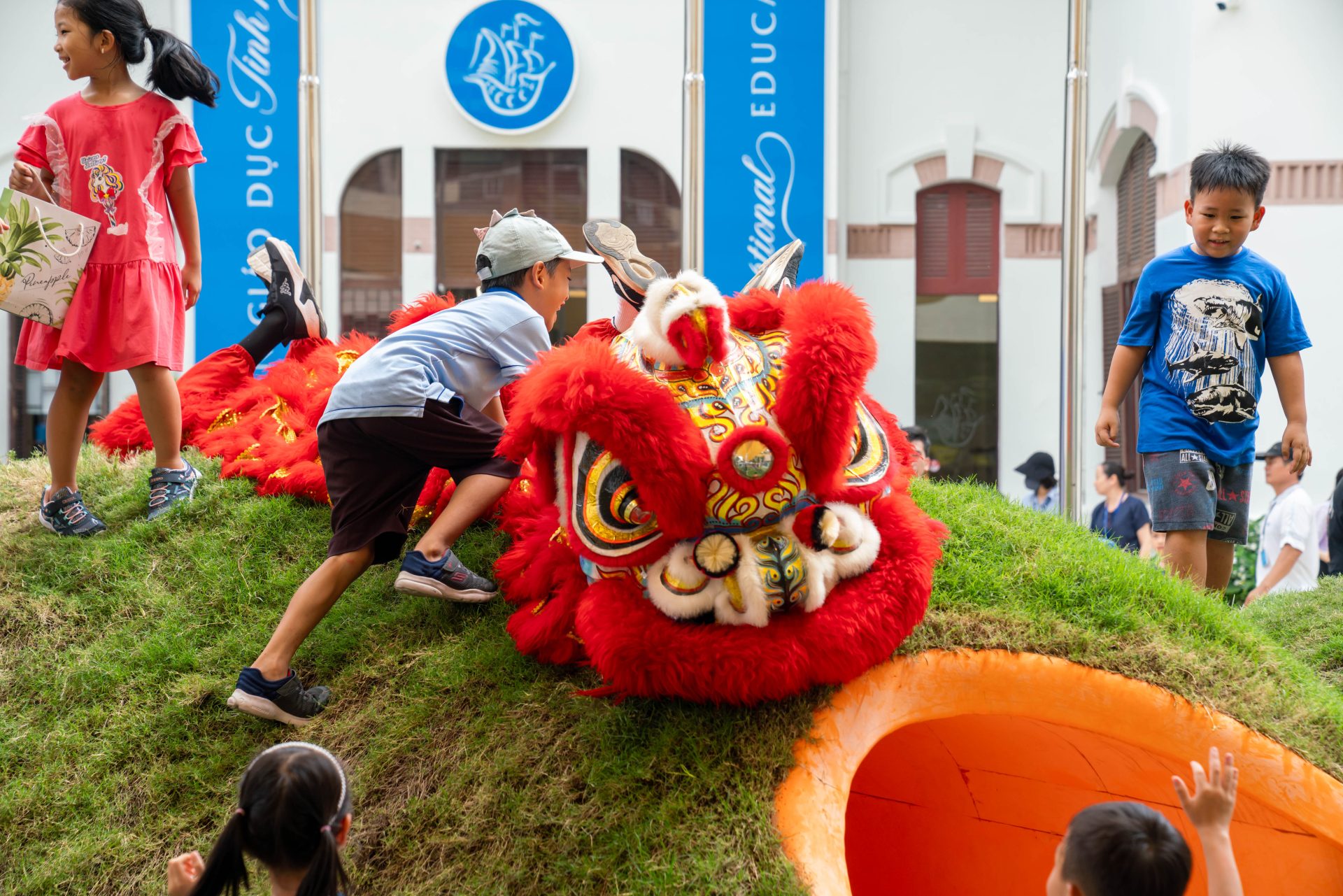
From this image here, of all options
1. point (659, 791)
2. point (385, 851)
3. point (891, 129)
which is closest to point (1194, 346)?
point (659, 791)

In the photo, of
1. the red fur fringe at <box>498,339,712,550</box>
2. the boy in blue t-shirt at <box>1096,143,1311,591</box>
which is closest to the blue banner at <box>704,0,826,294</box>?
the boy in blue t-shirt at <box>1096,143,1311,591</box>

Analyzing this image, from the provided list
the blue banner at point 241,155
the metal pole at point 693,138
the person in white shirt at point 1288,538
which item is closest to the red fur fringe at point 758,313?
the metal pole at point 693,138

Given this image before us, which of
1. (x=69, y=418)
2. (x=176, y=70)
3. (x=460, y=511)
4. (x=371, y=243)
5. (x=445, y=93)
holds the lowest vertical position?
(x=460, y=511)

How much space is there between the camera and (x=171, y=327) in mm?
3789

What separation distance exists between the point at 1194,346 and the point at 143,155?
10.9ft

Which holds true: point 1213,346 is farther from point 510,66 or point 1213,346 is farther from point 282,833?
point 510,66

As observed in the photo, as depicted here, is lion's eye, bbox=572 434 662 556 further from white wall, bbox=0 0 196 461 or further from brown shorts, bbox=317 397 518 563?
white wall, bbox=0 0 196 461

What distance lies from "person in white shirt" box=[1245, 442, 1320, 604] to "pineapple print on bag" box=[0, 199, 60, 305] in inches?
210

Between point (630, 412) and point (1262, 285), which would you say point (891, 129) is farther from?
point (630, 412)

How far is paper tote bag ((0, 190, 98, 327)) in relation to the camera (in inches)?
138

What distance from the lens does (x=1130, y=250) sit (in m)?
9.91

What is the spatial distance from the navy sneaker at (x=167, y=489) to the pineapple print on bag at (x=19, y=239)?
76 cm

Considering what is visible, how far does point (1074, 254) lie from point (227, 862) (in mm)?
4217

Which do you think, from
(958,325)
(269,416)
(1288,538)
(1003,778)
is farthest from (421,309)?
(958,325)
